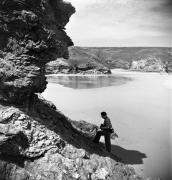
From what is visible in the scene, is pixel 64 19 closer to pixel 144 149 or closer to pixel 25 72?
pixel 25 72

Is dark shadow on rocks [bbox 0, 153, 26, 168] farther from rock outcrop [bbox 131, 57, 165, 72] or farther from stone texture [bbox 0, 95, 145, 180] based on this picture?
rock outcrop [bbox 131, 57, 165, 72]

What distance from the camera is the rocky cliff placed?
1059 cm

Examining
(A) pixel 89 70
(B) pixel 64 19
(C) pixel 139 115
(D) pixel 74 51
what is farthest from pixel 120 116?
(D) pixel 74 51

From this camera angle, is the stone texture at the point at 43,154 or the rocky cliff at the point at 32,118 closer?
the stone texture at the point at 43,154

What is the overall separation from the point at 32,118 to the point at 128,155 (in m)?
6.43

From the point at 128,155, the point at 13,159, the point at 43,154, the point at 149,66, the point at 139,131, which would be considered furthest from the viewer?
the point at 149,66

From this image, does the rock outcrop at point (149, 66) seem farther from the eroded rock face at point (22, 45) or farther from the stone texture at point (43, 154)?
the eroded rock face at point (22, 45)

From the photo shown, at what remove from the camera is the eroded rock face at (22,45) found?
1154 centimetres

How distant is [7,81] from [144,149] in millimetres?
9103

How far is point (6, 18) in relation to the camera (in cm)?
1154

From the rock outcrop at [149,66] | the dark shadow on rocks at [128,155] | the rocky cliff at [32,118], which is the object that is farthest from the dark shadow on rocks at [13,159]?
the rock outcrop at [149,66]

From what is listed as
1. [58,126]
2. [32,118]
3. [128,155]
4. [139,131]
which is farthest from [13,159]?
[139,131]

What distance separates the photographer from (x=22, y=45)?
38.8 ft

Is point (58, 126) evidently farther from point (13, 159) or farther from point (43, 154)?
point (13, 159)
